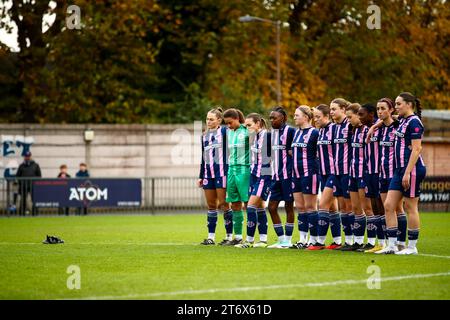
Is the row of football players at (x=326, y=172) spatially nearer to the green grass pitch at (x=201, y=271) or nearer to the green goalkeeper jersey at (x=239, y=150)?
the green goalkeeper jersey at (x=239, y=150)

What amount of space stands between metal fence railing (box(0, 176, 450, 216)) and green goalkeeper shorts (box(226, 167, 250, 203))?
15566 mm

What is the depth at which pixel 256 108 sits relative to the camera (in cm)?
3988

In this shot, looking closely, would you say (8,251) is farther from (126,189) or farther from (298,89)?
(298,89)

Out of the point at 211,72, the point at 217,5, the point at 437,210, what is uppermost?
the point at 217,5

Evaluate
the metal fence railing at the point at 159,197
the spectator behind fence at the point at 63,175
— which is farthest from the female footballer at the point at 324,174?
the spectator behind fence at the point at 63,175

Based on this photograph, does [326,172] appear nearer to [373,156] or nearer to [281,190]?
[281,190]

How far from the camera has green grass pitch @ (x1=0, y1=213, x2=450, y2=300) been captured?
35.4 ft

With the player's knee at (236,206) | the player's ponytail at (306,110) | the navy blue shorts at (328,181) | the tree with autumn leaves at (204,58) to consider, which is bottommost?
the player's knee at (236,206)

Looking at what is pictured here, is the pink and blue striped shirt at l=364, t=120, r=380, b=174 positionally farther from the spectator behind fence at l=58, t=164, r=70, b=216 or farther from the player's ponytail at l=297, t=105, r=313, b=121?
the spectator behind fence at l=58, t=164, r=70, b=216

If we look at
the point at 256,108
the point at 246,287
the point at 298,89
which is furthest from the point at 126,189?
the point at 246,287

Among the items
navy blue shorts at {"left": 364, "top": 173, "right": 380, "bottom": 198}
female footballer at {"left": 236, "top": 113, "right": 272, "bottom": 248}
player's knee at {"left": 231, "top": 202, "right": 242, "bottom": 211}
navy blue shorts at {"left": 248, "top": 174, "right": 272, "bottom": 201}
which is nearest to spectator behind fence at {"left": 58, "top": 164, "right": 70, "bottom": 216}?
player's knee at {"left": 231, "top": 202, "right": 242, "bottom": 211}

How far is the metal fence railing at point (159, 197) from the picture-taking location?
32.0 m

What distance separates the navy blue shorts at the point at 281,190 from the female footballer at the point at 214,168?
3.66 feet

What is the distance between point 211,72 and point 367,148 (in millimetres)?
29781
